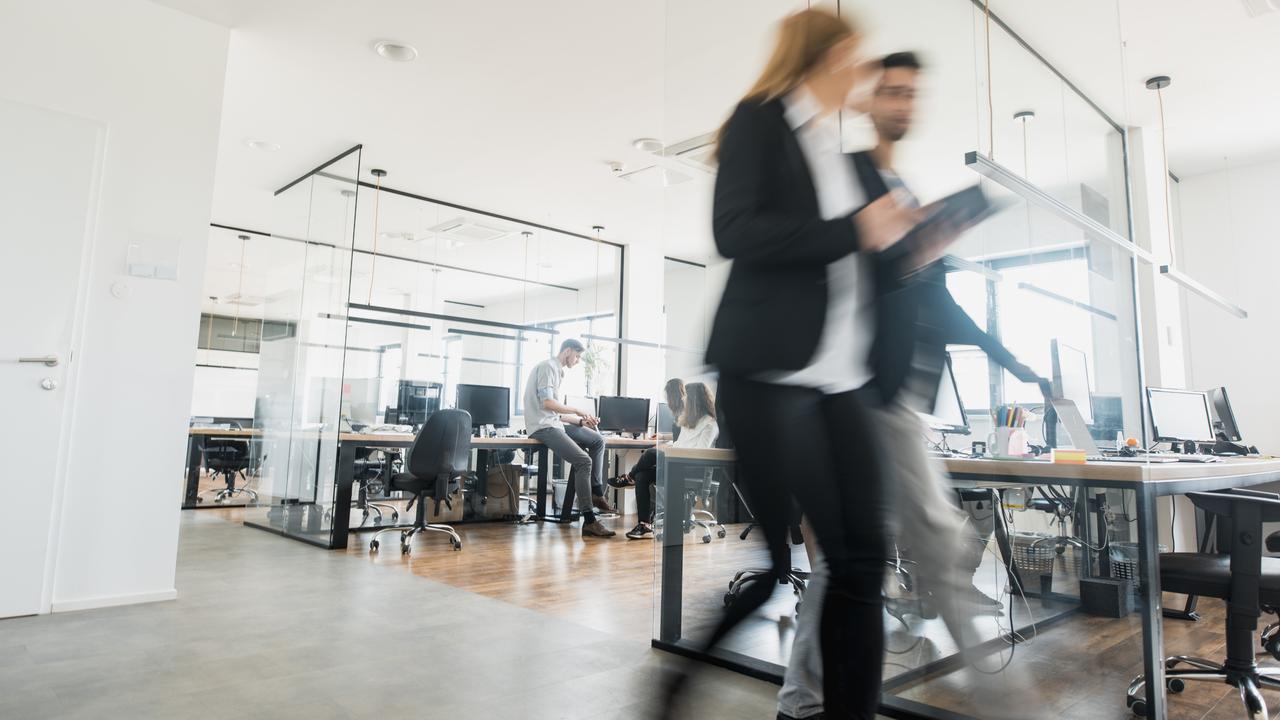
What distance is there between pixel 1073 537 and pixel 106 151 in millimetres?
4150

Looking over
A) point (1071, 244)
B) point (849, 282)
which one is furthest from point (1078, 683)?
point (849, 282)

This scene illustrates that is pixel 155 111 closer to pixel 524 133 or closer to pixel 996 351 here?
pixel 524 133

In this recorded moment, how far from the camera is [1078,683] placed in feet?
7.28

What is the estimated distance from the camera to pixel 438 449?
4719 mm

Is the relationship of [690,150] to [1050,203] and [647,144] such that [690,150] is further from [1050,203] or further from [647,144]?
[647,144]

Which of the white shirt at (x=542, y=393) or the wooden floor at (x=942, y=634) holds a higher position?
the white shirt at (x=542, y=393)

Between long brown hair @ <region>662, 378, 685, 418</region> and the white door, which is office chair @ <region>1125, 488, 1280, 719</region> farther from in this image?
A: the white door

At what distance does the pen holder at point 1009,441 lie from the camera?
2.02 m

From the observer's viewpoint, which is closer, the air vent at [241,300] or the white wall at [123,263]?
the white wall at [123,263]

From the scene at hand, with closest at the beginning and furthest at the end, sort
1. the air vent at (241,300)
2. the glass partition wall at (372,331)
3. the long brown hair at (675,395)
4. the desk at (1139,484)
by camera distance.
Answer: the desk at (1139,484), the long brown hair at (675,395), the glass partition wall at (372,331), the air vent at (241,300)

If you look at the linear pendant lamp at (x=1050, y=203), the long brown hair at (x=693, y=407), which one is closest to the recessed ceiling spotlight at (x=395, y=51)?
the long brown hair at (x=693, y=407)

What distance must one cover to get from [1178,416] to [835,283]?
12.0ft

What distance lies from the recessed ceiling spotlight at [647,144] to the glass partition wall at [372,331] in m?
1.45

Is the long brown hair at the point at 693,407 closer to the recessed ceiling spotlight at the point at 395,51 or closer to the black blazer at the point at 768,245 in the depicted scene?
the black blazer at the point at 768,245
